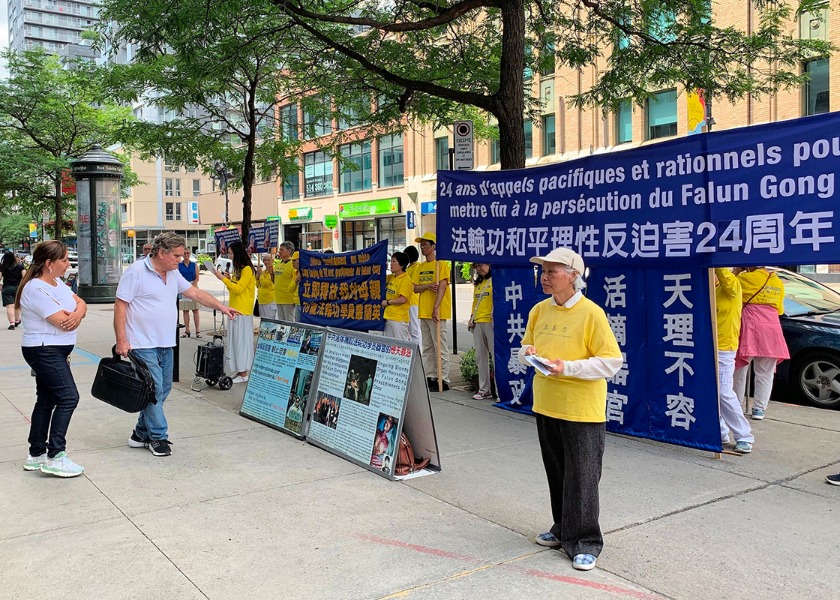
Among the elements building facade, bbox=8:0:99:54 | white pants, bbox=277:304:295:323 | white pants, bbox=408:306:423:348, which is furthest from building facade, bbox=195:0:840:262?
building facade, bbox=8:0:99:54

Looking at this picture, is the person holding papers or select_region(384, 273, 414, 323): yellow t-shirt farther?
select_region(384, 273, 414, 323): yellow t-shirt

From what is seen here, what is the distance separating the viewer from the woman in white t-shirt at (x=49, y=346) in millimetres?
5375

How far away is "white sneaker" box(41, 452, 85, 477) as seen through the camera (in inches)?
218

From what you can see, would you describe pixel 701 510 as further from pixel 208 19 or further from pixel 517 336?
pixel 208 19

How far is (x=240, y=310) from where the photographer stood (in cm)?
938

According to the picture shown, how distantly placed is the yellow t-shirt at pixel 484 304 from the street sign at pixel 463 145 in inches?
70.4

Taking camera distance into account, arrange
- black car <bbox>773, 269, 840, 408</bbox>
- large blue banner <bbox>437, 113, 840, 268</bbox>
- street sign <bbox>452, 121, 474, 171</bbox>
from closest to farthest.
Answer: large blue banner <bbox>437, 113, 840, 268</bbox> < black car <bbox>773, 269, 840, 408</bbox> < street sign <bbox>452, 121, 474, 171</bbox>

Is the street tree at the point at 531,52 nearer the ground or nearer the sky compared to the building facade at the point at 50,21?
nearer the ground

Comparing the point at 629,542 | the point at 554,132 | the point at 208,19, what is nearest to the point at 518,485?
the point at 629,542

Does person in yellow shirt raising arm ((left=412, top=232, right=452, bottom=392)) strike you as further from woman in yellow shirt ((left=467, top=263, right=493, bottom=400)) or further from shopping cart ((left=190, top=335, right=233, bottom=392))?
shopping cart ((left=190, top=335, right=233, bottom=392))

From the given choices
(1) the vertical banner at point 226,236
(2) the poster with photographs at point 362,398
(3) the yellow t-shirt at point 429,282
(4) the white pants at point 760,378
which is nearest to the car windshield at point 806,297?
(4) the white pants at point 760,378

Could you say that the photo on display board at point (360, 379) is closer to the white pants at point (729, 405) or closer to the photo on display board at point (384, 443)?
the photo on display board at point (384, 443)

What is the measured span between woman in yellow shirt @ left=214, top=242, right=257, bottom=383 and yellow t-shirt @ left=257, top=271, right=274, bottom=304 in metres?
1.84

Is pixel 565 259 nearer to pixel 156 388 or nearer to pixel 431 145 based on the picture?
pixel 156 388
